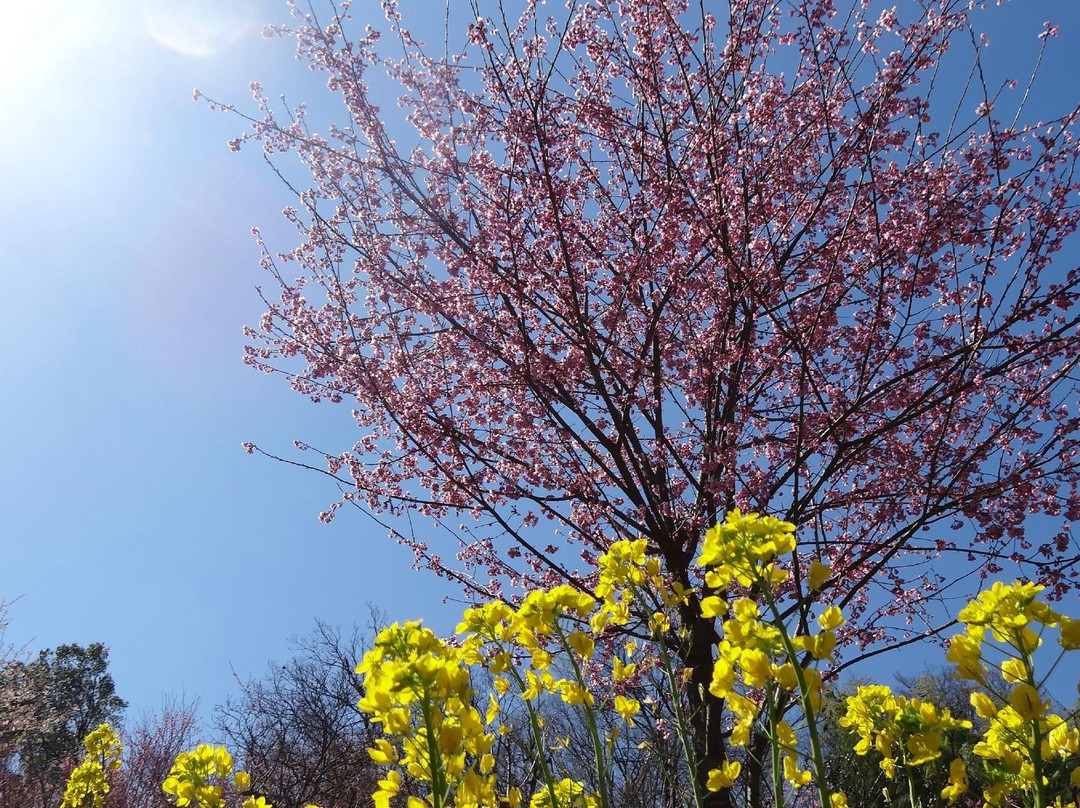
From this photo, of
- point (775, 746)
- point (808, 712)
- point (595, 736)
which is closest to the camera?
point (808, 712)

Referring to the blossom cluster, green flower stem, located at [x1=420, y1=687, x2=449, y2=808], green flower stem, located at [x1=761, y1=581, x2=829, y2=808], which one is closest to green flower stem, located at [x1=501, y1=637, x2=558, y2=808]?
the blossom cluster

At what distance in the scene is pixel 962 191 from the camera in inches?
228

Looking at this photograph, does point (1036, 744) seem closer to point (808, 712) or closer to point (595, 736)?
point (808, 712)

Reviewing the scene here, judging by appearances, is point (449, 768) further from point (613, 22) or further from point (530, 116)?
point (613, 22)

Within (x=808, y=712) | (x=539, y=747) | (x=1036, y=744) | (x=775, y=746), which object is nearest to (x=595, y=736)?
(x=539, y=747)

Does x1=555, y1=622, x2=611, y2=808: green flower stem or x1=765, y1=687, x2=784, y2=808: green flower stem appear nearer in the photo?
x1=765, y1=687, x2=784, y2=808: green flower stem

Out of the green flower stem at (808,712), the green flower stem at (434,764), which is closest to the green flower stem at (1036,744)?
the green flower stem at (808,712)

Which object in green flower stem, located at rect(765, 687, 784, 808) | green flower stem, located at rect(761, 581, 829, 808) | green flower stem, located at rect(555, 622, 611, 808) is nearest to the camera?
green flower stem, located at rect(761, 581, 829, 808)

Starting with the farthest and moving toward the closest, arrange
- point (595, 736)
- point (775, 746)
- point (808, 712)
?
point (595, 736) < point (775, 746) < point (808, 712)

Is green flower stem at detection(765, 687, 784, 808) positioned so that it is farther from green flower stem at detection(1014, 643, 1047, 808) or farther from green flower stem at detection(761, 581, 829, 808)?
green flower stem at detection(1014, 643, 1047, 808)

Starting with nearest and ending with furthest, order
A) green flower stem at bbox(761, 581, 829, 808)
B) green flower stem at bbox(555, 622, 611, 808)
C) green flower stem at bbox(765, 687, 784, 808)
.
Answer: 1. green flower stem at bbox(761, 581, 829, 808)
2. green flower stem at bbox(765, 687, 784, 808)
3. green flower stem at bbox(555, 622, 611, 808)

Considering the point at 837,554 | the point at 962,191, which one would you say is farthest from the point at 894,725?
the point at 962,191

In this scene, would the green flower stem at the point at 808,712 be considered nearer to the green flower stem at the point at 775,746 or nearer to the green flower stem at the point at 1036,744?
the green flower stem at the point at 775,746

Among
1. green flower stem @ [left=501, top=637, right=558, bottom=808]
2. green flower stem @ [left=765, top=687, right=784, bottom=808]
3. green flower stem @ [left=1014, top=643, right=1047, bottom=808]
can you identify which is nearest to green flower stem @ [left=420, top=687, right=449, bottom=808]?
green flower stem @ [left=501, top=637, right=558, bottom=808]
